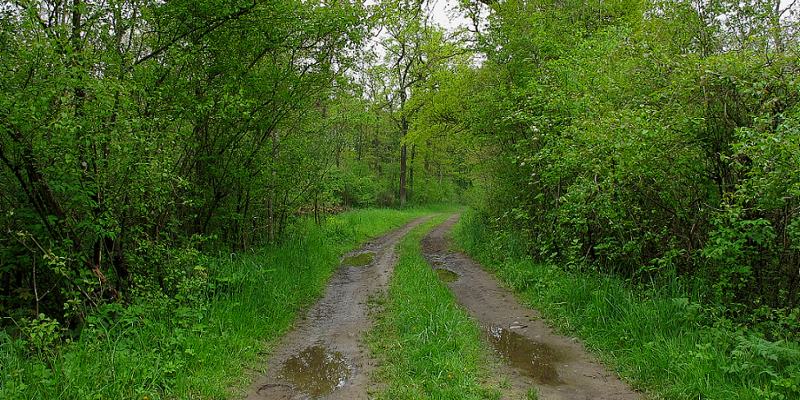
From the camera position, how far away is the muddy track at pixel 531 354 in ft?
15.6

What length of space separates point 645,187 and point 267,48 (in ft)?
20.1

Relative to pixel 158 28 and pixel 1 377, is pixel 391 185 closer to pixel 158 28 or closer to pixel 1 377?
pixel 158 28

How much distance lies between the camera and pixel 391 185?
1264 inches

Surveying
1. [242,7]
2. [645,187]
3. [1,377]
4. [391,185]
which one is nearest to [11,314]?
[1,377]

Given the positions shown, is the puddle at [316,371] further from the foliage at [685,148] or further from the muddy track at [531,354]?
the foliage at [685,148]

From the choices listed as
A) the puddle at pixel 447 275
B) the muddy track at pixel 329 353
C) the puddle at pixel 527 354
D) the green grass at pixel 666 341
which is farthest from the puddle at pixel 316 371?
the puddle at pixel 447 275

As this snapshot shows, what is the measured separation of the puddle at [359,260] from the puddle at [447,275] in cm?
198

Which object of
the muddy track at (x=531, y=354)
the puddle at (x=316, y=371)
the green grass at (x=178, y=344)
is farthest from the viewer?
the puddle at (x=316, y=371)

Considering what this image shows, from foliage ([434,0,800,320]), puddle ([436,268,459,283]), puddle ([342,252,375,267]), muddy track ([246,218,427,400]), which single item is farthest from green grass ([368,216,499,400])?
puddle ([342,252,375,267])

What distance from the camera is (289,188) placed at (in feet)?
34.4

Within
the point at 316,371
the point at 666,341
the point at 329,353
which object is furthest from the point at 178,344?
the point at 666,341

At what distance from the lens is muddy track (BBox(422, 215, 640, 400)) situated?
475 centimetres

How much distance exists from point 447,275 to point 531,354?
5024 mm

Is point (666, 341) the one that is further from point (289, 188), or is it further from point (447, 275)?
point (289, 188)
